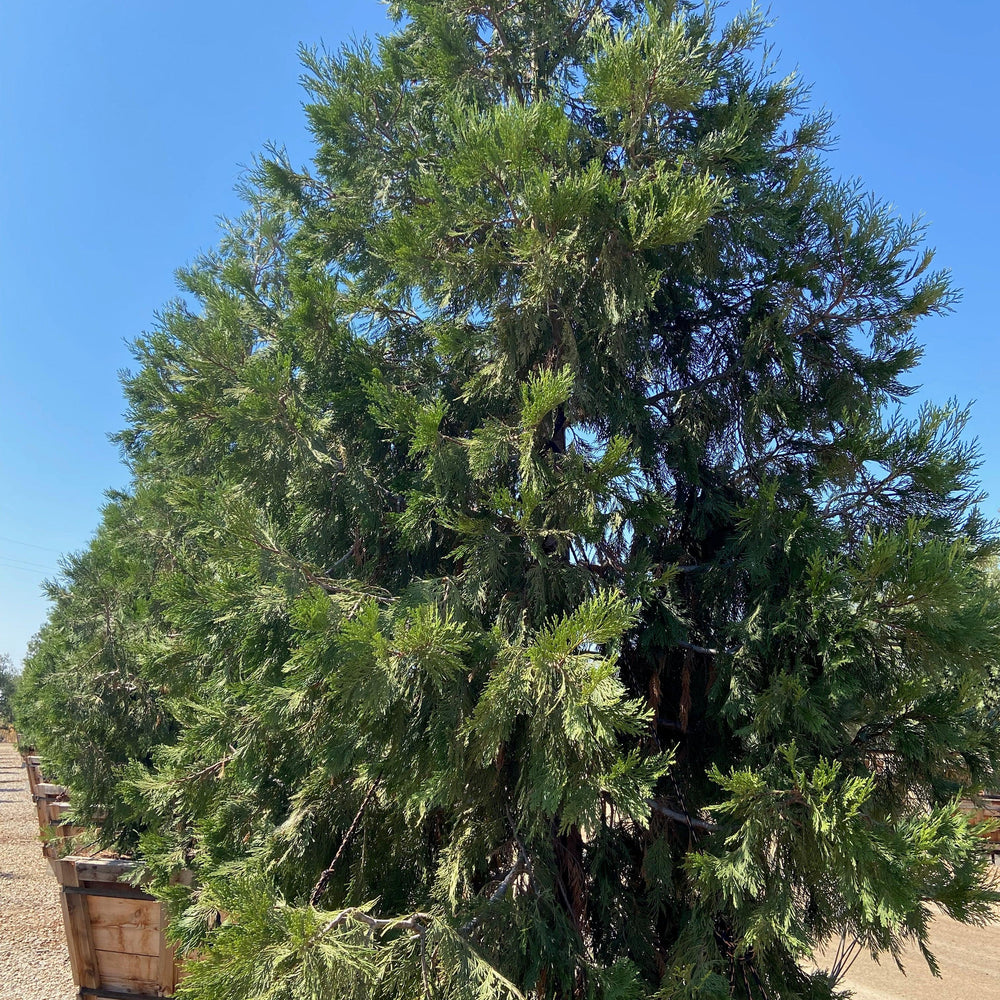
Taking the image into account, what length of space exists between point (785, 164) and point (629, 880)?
4.38 m

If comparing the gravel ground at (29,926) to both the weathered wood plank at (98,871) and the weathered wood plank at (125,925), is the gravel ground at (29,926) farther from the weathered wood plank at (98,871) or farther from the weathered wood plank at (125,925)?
the weathered wood plank at (98,871)

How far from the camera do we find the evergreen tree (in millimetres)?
2787

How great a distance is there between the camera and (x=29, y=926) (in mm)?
9344

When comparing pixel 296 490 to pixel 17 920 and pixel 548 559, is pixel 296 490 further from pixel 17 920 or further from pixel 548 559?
pixel 17 920

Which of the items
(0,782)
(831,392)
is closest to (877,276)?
(831,392)

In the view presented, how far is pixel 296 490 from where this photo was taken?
3.87 meters

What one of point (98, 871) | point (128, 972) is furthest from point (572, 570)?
point (128, 972)

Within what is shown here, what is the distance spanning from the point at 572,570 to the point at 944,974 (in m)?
8.77

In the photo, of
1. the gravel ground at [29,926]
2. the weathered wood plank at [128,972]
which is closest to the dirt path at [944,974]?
the weathered wood plank at [128,972]

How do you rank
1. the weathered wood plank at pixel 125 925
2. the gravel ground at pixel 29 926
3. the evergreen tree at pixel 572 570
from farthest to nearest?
the gravel ground at pixel 29 926, the weathered wood plank at pixel 125 925, the evergreen tree at pixel 572 570

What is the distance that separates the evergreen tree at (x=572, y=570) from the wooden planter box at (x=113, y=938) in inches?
42.4

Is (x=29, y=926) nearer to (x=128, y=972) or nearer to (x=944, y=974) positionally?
(x=128, y=972)

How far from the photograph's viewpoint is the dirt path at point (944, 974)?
25.5 feet

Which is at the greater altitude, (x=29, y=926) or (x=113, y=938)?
(x=113, y=938)
